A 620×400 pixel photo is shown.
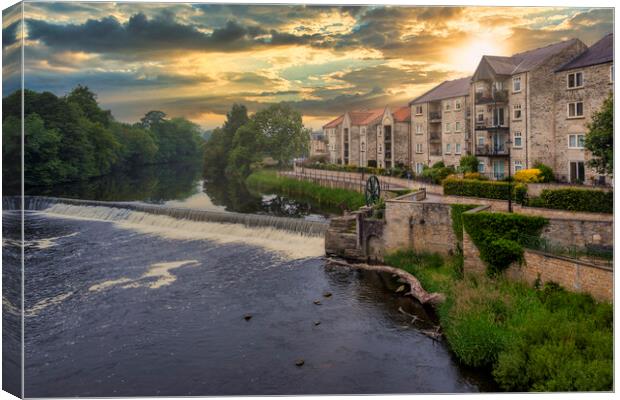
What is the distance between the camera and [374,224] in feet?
71.7

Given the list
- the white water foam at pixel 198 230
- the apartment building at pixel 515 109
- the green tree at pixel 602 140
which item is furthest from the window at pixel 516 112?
the white water foam at pixel 198 230

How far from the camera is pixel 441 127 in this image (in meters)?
27.1

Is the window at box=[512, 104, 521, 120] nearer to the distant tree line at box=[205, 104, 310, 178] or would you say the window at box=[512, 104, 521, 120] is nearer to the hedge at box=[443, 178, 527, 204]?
the hedge at box=[443, 178, 527, 204]

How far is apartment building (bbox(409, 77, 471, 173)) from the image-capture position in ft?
81.6

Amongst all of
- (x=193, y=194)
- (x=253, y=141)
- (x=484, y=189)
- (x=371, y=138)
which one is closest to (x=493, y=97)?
(x=484, y=189)

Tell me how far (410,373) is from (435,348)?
5.04ft

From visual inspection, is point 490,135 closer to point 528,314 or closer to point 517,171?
point 517,171

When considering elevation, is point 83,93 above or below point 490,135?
above

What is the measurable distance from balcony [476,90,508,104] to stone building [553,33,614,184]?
300 cm

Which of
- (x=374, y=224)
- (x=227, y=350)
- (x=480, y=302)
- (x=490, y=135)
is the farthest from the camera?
(x=490, y=135)

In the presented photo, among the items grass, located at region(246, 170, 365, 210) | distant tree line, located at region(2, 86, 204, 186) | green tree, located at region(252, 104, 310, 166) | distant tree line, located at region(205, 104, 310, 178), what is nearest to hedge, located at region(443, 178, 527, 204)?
green tree, located at region(252, 104, 310, 166)

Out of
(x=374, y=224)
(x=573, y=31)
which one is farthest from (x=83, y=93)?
(x=573, y=31)

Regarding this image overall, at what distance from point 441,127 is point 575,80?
28.1 ft

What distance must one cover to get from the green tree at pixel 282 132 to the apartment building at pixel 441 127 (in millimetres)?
5271
